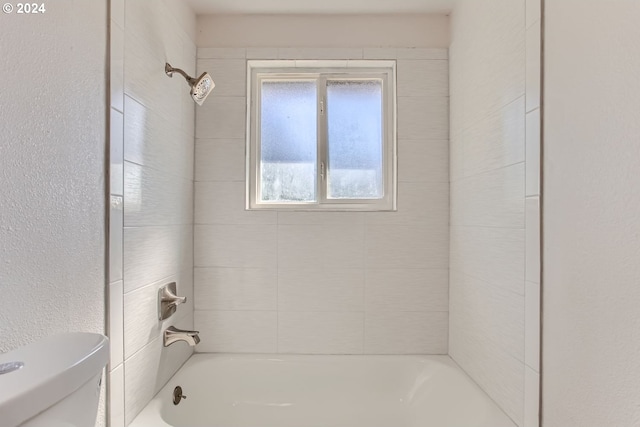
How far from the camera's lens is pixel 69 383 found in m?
0.66

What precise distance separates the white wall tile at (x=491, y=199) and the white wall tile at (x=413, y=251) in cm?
14

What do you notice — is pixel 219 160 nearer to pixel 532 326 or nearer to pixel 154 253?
pixel 154 253

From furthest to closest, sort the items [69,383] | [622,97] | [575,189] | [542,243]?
[542,243] → [575,189] → [622,97] → [69,383]

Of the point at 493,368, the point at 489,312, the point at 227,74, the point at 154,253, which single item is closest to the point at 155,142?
the point at 154,253

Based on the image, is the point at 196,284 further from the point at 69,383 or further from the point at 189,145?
the point at 69,383

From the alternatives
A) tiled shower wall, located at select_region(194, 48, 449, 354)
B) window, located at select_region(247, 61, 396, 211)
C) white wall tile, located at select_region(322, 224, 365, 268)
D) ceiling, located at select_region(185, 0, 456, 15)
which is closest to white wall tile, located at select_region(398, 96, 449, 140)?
tiled shower wall, located at select_region(194, 48, 449, 354)

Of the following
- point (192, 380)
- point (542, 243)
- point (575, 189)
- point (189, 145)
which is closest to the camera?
point (575, 189)

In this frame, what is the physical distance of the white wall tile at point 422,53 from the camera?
1924 mm

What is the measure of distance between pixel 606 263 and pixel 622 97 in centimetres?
38

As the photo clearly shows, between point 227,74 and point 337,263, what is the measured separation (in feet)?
3.90

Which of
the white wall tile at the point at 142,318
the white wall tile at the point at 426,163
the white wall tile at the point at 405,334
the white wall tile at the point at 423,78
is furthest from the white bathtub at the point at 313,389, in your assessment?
the white wall tile at the point at 423,78

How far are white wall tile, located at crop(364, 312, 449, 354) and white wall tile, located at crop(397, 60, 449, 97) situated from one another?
121 cm

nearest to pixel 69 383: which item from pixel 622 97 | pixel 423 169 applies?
pixel 622 97

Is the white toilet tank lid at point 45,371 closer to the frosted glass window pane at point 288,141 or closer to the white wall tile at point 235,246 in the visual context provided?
the white wall tile at point 235,246
